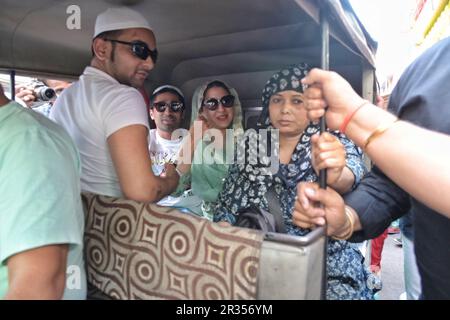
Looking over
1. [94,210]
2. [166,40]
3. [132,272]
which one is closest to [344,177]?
[132,272]

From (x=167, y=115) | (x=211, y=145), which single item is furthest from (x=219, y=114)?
(x=167, y=115)

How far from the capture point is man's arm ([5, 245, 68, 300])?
96cm

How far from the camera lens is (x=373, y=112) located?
91 centimetres

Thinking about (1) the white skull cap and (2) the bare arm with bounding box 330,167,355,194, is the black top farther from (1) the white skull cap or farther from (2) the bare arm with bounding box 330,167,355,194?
(1) the white skull cap

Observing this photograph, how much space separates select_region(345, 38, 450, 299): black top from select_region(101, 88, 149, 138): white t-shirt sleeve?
0.96 metres

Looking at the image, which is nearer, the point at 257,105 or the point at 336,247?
the point at 336,247

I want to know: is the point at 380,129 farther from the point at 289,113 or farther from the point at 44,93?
the point at 44,93

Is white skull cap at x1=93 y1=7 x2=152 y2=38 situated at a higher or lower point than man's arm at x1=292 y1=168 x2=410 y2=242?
higher

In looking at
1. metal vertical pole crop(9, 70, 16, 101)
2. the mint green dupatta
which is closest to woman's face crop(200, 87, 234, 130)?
the mint green dupatta

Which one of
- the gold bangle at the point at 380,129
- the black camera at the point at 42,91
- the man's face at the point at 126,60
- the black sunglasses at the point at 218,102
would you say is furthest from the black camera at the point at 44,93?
the gold bangle at the point at 380,129

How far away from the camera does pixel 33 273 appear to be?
96 centimetres

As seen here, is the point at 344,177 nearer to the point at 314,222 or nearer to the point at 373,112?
the point at 314,222

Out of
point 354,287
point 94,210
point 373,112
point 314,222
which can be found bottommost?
point 354,287

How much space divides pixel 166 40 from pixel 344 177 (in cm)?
199
